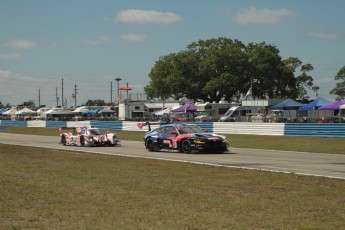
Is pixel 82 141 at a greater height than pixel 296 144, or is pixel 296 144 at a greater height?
pixel 82 141

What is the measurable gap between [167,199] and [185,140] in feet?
44.0

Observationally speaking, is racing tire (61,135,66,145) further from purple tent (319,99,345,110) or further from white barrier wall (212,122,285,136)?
purple tent (319,99,345,110)

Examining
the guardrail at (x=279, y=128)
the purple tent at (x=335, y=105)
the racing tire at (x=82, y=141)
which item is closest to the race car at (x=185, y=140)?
the racing tire at (x=82, y=141)

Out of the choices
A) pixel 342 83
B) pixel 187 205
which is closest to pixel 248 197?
pixel 187 205

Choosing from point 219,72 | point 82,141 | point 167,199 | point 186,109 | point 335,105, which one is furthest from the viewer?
point 219,72

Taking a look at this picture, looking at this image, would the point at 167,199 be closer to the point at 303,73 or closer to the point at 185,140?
the point at 185,140

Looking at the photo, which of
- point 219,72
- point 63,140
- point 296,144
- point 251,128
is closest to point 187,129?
point 296,144

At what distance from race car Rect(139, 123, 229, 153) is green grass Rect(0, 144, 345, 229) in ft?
24.5

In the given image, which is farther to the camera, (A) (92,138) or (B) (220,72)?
(B) (220,72)

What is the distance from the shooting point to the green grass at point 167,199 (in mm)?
7270

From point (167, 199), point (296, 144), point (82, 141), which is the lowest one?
point (167, 199)

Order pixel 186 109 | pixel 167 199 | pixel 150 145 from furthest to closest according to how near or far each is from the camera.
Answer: pixel 186 109, pixel 150 145, pixel 167 199

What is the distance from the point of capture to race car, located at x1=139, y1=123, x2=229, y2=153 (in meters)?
22.0

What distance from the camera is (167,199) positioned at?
9258mm
